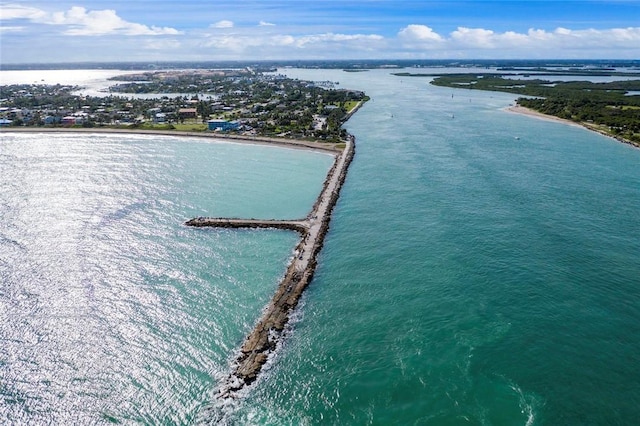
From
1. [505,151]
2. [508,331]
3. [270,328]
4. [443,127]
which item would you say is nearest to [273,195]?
[270,328]

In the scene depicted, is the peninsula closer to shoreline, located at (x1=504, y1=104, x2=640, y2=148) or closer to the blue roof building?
shoreline, located at (x1=504, y1=104, x2=640, y2=148)

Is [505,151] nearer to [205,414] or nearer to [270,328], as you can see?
[270,328]

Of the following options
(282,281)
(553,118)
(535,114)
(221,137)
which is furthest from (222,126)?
(535,114)

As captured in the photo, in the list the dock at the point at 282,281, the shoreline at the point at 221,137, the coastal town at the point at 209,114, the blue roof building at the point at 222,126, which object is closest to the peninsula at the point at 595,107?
the coastal town at the point at 209,114

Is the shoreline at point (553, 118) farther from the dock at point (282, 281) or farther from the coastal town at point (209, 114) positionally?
the dock at point (282, 281)

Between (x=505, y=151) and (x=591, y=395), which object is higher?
(x=505, y=151)

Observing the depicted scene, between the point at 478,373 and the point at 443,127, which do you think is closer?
the point at 478,373

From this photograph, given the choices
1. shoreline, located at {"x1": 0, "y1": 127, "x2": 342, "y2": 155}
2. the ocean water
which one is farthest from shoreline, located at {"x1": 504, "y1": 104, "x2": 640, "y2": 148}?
shoreline, located at {"x1": 0, "y1": 127, "x2": 342, "y2": 155}
